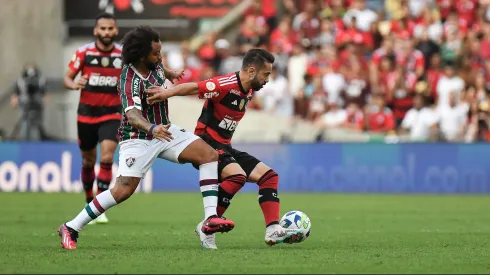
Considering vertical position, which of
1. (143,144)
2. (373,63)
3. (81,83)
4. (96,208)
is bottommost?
(96,208)

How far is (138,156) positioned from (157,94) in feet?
2.00

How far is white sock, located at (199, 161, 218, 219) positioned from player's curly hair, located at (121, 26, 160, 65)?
1.15m

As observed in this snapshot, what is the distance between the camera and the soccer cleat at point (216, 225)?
383 inches

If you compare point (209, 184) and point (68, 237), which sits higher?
point (209, 184)

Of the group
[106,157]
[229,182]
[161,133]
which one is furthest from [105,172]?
[161,133]

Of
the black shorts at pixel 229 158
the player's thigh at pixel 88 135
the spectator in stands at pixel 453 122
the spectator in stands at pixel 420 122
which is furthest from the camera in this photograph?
the spectator in stands at pixel 420 122

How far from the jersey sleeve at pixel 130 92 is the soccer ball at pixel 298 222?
1.89m

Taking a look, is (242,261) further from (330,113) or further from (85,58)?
(330,113)

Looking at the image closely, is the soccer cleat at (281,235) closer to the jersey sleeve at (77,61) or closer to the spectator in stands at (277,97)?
the jersey sleeve at (77,61)

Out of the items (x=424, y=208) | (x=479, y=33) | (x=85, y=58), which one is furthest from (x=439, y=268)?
(x=479, y=33)

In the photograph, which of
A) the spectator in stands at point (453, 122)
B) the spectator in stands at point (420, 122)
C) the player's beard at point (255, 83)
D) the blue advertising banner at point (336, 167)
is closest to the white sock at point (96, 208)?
the player's beard at point (255, 83)

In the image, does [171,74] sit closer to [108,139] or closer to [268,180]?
[268,180]

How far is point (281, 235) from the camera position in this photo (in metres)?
10.3

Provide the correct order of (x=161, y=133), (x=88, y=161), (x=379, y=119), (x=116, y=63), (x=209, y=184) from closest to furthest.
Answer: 1. (x=161, y=133)
2. (x=209, y=184)
3. (x=116, y=63)
4. (x=88, y=161)
5. (x=379, y=119)
